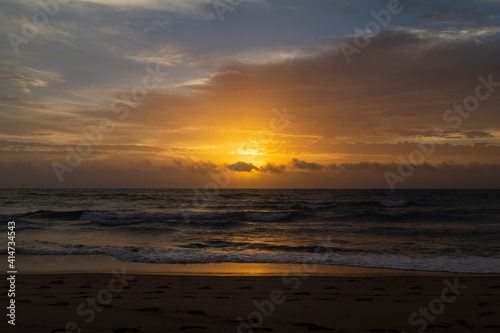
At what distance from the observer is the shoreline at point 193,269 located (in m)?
9.77

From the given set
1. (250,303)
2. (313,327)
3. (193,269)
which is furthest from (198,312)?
(193,269)

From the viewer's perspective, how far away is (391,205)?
40375 millimetres

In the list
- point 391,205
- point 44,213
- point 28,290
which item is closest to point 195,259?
point 28,290

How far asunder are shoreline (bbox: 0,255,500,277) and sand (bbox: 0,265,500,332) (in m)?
0.65

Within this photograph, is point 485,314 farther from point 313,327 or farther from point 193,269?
point 193,269

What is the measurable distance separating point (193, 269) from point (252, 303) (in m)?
4.45

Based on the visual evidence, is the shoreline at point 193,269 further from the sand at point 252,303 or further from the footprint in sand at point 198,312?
the footprint in sand at point 198,312

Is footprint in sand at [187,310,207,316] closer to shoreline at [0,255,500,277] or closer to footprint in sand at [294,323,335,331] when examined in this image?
footprint in sand at [294,323,335,331]

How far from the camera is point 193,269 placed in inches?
412

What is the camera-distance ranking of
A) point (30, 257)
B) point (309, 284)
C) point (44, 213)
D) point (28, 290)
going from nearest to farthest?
point (28, 290) < point (309, 284) < point (30, 257) < point (44, 213)

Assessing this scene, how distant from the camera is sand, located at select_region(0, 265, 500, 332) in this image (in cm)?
523

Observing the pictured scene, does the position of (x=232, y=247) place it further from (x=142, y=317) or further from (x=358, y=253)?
(x=142, y=317)

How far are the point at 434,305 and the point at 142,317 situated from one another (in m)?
5.35

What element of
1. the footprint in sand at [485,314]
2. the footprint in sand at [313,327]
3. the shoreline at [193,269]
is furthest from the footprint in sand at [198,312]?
the footprint in sand at [485,314]
